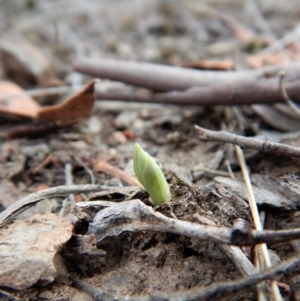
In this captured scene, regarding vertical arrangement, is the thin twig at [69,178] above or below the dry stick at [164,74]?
below

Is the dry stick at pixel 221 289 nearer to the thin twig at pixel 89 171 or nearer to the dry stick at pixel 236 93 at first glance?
the thin twig at pixel 89 171

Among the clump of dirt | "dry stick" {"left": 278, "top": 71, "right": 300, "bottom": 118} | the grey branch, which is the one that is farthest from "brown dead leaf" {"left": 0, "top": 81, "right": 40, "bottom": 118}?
"dry stick" {"left": 278, "top": 71, "right": 300, "bottom": 118}

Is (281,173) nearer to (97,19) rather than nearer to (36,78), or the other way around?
(36,78)

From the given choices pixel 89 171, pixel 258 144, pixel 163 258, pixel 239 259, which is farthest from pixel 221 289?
pixel 89 171

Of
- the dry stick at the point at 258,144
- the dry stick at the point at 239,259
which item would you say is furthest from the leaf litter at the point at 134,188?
the dry stick at the point at 258,144

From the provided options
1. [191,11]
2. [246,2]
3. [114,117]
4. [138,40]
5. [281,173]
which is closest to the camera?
[281,173]

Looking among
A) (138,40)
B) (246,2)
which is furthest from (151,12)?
(246,2)

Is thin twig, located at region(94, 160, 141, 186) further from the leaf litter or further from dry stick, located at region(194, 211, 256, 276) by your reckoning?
dry stick, located at region(194, 211, 256, 276)

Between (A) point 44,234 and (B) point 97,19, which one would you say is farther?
(B) point 97,19
